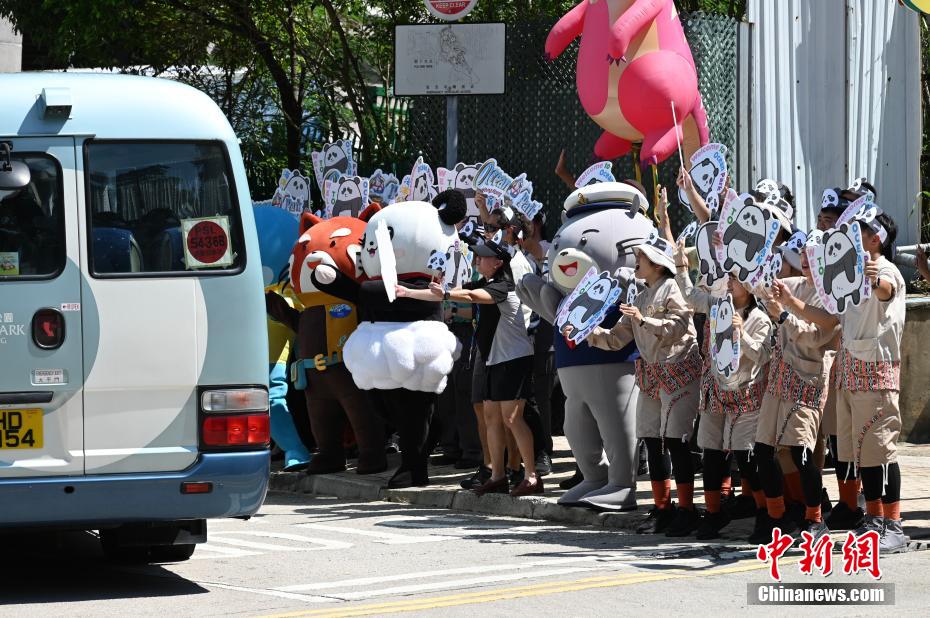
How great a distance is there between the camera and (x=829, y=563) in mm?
7797

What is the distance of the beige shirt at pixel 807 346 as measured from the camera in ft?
28.5

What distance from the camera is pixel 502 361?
35.6ft

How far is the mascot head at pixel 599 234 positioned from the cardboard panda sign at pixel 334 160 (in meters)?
3.85

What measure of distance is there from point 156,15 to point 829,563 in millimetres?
14619

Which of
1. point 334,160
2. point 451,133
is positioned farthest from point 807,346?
point 334,160

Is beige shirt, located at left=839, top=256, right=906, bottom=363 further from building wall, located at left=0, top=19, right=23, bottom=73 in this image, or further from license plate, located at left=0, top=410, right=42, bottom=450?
building wall, located at left=0, top=19, right=23, bottom=73

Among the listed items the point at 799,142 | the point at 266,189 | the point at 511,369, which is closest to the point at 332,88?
the point at 266,189

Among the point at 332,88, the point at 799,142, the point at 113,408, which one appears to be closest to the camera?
the point at 113,408

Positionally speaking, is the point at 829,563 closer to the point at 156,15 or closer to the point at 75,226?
the point at 75,226

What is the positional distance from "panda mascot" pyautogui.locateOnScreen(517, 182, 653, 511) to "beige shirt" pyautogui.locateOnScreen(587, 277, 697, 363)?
0.32 meters

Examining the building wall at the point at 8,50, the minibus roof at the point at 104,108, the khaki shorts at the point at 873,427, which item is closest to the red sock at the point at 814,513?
the khaki shorts at the point at 873,427

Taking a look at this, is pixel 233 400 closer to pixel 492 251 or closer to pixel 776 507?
pixel 776 507

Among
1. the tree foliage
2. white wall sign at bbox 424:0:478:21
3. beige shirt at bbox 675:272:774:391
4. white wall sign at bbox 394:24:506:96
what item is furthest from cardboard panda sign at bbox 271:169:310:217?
beige shirt at bbox 675:272:774:391

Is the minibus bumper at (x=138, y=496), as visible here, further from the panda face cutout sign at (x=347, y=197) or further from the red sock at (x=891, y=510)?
the panda face cutout sign at (x=347, y=197)
